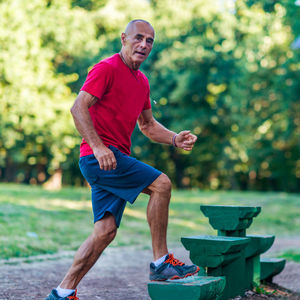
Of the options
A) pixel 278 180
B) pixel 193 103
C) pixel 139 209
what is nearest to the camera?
pixel 139 209

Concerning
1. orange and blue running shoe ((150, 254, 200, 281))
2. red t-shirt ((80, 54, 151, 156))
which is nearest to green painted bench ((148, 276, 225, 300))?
orange and blue running shoe ((150, 254, 200, 281))

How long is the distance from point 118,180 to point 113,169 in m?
0.11

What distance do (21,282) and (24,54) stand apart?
21.4 metres

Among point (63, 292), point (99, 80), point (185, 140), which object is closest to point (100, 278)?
point (63, 292)

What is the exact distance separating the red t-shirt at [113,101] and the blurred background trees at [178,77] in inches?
754

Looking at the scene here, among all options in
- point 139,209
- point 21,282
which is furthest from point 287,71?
point 21,282

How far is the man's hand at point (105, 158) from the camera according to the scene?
3.38 m

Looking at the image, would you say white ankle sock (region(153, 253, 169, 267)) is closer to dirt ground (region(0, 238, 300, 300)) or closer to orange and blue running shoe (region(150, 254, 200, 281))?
orange and blue running shoe (region(150, 254, 200, 281))

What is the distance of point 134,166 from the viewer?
11.7 ft

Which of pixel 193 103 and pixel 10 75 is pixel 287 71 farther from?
pixel 10 75

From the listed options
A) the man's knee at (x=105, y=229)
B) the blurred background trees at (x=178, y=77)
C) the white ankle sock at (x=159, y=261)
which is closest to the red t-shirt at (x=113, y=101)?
the man's knee at (x=105, y=229)

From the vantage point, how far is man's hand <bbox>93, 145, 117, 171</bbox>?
11.1 feet

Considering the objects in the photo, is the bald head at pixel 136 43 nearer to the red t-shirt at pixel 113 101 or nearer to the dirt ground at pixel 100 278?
the red t-shirt at pixel 113 101

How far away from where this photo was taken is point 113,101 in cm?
361
